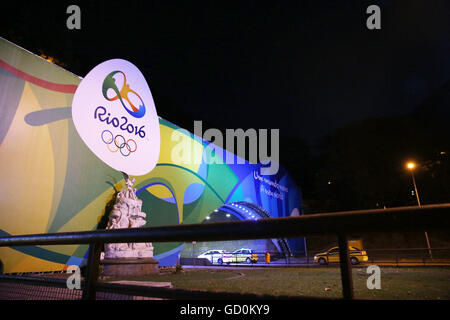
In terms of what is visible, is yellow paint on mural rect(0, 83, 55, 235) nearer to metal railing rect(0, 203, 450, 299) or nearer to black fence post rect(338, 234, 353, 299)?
metal railing rect(0, 203, 450, 299)

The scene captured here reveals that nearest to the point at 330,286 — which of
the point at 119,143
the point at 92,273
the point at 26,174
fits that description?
the point at 92,273

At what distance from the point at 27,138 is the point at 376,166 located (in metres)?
32.4

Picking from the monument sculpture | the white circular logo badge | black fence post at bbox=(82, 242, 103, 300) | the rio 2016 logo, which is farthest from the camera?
the rio 2016 logo

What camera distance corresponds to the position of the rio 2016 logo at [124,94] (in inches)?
543

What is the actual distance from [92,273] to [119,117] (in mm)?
13286

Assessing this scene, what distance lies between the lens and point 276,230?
4.42ft

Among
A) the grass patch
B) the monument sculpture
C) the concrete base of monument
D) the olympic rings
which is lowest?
the grass patch

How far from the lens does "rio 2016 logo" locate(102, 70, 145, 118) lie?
45.2ft

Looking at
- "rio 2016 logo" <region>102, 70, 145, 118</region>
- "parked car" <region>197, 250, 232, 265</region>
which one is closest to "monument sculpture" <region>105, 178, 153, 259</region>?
"rio 2016 logo" <region>102, 70, 145, 118</region>

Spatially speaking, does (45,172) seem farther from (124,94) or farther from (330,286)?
(330,286)

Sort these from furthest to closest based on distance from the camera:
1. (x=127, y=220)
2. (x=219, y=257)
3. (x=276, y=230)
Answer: (x=219, y=257)
(x=127, y=220)
(x=276, y=230)

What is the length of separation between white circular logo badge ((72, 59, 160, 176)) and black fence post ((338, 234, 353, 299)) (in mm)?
12985

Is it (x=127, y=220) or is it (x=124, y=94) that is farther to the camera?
(x=124, y=94)
